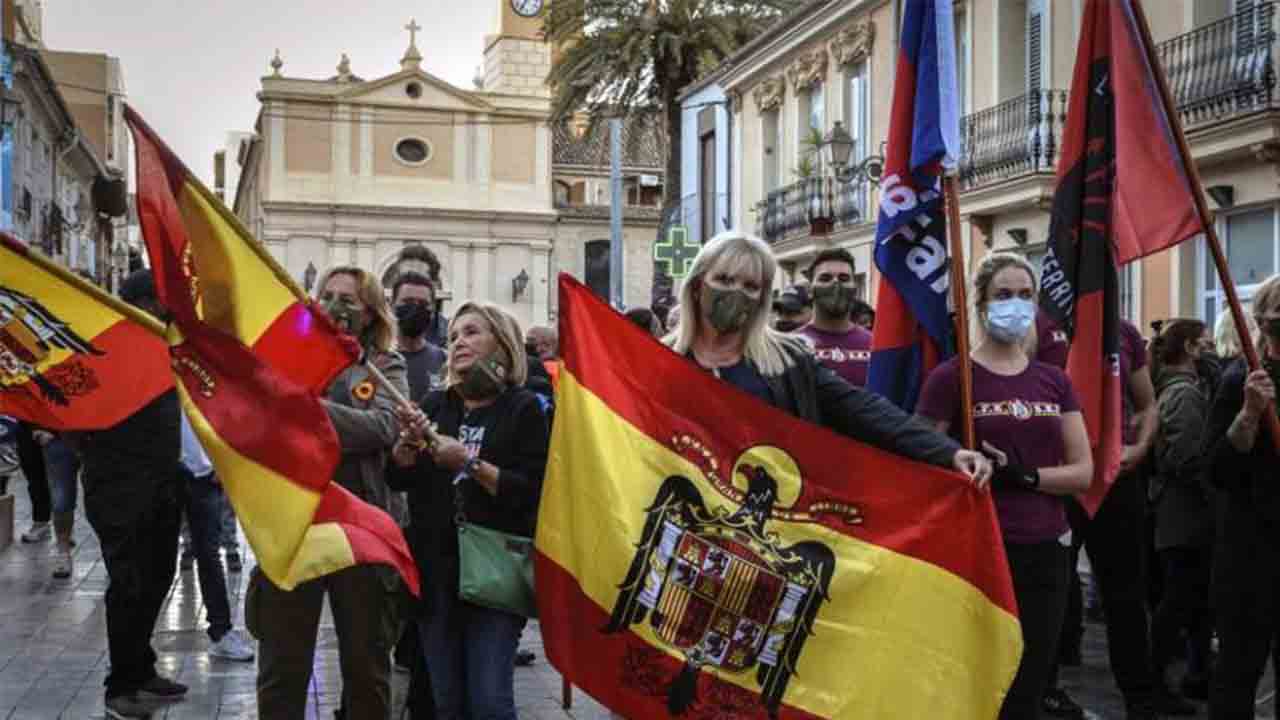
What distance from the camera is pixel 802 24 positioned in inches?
1041

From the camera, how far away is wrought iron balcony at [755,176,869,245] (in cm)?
2487

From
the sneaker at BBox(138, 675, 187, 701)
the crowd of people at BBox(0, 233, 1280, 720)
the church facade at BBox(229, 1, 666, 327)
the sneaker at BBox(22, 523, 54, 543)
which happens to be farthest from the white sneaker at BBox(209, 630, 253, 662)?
the church facade at BBox(229, 1, 666, 327)

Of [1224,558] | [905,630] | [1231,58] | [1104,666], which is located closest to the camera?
[905,630]

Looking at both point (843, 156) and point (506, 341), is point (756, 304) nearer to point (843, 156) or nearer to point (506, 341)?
point (506, 341)

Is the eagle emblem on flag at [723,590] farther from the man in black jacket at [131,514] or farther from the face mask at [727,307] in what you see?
the man in black jacket at [131,514]

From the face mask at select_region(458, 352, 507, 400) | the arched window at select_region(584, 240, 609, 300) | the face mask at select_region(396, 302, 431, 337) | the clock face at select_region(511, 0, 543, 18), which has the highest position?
the clock face at select_region(511, 0, 543, 18)

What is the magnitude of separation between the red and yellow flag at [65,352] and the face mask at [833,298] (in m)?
3.20

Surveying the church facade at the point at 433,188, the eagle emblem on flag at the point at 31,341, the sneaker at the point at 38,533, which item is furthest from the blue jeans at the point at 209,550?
the church facade at the point at 433,188

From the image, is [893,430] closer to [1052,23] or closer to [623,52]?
[1052,23]

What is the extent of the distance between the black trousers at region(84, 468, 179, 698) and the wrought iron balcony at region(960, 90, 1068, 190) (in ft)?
42.7

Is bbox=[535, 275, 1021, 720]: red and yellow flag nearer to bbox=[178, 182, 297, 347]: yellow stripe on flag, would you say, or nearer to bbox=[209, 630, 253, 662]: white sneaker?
bbox=[178, 182, 297, 347]: yellow stripe on flag

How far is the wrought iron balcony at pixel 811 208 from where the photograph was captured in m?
24.9

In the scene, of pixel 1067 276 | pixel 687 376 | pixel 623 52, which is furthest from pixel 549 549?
pixel 623 52

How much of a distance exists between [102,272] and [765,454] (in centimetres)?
6894
